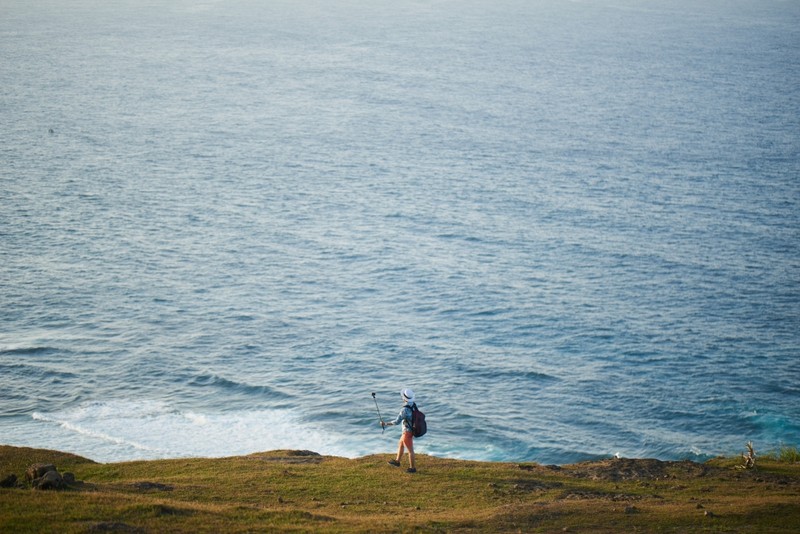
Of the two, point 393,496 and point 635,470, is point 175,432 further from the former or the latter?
point 635,470

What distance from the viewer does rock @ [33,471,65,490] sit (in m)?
25.4

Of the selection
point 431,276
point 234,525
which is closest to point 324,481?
point 234,525

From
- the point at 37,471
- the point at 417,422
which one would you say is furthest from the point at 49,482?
the point at 417,422

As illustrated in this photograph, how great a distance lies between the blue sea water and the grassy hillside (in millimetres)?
16875

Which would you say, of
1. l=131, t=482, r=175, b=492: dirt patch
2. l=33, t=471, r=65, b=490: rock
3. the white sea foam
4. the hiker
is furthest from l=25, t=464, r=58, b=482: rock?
the white sea foam

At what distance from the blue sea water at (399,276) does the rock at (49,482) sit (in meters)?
23.5

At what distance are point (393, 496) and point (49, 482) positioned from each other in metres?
11.0

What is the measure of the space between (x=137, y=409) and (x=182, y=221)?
41.0 metres

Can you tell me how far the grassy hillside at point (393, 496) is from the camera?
23.6 meters

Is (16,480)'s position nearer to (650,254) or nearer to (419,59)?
(650,254)

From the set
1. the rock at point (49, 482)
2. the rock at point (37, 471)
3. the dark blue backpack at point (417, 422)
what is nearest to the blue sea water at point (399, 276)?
the dark blue backpack at point (417, 422)

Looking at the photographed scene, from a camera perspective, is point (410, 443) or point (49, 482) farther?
point (410, 443)

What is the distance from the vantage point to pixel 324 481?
30234 mm

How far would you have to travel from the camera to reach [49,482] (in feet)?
83.4
